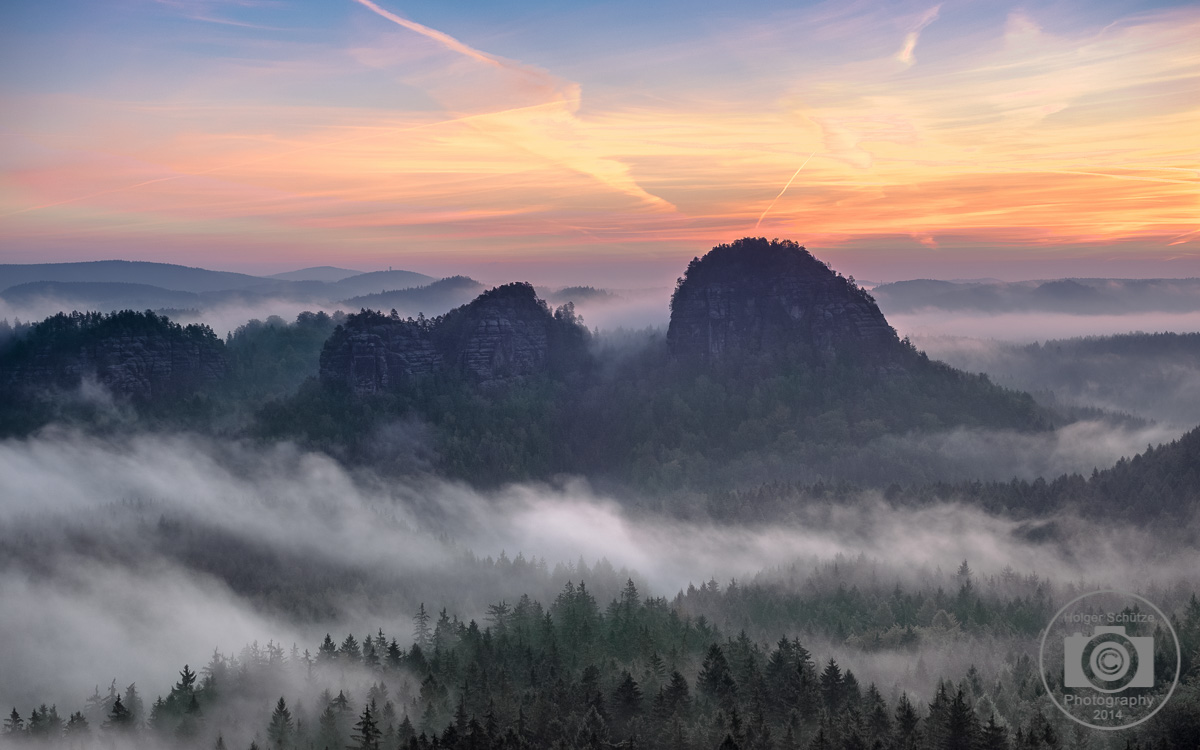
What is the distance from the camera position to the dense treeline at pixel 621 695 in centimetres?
10706

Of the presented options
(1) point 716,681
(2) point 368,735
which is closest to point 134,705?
(2) point 368,735

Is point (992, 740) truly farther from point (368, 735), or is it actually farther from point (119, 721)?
point (119, 721)

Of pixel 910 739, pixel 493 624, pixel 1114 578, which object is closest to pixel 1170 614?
pixel 1114 578

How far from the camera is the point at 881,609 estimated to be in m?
170

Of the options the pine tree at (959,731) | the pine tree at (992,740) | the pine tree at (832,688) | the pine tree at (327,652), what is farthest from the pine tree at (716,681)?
the pine tree at (327,652)

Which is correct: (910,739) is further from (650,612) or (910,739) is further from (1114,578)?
(1114,578)

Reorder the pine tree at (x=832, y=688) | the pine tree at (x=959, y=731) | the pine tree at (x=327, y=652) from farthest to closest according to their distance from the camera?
the pine tree at (x=327, y=652)
the pine tree at (x=832, y=688)
the pine tree at (x=959, y=731)

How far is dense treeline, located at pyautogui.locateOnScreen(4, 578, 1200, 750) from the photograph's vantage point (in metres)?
107

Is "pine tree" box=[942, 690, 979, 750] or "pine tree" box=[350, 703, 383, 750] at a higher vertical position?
"pine tree" box=[942, 690, 979, 750]

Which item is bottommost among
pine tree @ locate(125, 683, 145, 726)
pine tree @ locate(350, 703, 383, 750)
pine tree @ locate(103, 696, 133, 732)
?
pine tree @ locate(125, 683, 145, 726)

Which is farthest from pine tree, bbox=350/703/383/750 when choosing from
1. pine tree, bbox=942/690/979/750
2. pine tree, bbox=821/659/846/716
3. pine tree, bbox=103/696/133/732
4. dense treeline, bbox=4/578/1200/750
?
pine tree, bbox=942/690/979/750

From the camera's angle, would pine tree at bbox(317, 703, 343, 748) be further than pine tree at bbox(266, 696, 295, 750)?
No

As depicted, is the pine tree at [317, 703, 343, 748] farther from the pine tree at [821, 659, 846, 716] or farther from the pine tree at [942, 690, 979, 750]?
the pine tree at [942, 690, 979, 750]

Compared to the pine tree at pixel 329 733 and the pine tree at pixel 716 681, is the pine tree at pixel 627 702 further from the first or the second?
the pine tree at pixel 329 733
